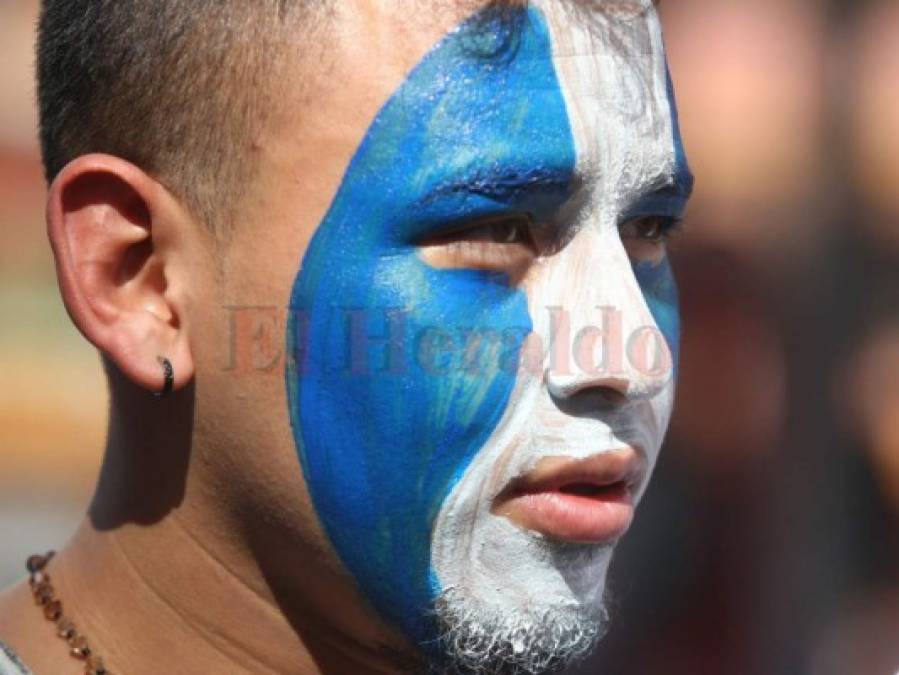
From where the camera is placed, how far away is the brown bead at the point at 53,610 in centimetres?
222

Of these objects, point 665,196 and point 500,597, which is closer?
point 500,597

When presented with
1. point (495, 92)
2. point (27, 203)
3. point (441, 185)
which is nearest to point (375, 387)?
point (441, 185)

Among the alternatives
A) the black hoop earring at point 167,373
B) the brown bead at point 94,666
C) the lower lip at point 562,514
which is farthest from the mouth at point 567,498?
the brown bead at point 94,666

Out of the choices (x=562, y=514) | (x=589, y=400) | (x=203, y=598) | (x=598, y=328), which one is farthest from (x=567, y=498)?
(x=203, y=598)

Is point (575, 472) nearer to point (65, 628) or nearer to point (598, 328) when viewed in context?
point (598, 328)

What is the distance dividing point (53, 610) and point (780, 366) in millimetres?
2716

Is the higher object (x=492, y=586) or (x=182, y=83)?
(x=182, y=83)

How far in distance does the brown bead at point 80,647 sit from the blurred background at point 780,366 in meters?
2.23

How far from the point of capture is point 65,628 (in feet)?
7.19

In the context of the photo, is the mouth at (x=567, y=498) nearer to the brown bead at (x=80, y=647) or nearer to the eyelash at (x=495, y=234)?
the eyelash at (x=495, y=234)

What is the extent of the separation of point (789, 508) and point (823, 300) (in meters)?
0.63

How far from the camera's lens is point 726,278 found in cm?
443

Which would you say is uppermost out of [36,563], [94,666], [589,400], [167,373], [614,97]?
[614,97]

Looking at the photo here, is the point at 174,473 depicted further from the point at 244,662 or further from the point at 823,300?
the point at 823,300
